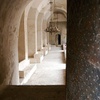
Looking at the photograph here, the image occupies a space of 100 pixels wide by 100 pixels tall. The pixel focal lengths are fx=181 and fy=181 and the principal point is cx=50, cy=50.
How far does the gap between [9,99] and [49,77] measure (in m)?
4.55

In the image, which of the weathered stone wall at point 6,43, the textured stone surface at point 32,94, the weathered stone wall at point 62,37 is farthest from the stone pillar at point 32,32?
the weathered stone wall at point 62,37

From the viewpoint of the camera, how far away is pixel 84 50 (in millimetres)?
969

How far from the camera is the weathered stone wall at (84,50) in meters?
0.88

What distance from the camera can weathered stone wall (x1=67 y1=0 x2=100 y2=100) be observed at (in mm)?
879

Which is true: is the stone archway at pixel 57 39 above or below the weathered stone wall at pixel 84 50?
below

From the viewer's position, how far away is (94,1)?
34.8 inches

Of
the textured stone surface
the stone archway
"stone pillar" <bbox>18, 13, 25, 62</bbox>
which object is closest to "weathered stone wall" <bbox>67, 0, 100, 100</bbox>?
the textured stone surface

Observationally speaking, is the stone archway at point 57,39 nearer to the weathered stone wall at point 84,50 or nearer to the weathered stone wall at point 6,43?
the weathered stone wall at point 6,43

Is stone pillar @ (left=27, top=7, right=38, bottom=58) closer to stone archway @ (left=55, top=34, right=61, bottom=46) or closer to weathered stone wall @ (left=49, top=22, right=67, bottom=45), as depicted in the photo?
weathered stone wall @ (left=49, top=22, right=67, bottom=45)

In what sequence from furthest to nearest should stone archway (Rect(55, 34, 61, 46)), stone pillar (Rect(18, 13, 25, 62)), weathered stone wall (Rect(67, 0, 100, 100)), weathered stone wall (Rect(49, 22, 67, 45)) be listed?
stone archway (Rect(55, 34, 61, 46)) → weathered stone wall (Rect(49, 22, 67, 45)) → stone pillar (Rect(18, 13, 25, 62)) → weathered stone wall (Rect(67, 0, 100, 100))

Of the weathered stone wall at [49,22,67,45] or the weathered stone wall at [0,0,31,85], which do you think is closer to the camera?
the weathered stone wall at [0,0,31,85]

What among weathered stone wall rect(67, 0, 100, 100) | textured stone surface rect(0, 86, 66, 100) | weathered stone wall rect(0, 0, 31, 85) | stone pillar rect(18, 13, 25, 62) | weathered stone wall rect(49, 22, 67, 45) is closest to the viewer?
weathered stone wall rect(67, 0, 100, 100)

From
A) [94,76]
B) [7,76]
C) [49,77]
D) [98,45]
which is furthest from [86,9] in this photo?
[49,77]

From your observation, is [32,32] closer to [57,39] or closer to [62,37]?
[62,37]
